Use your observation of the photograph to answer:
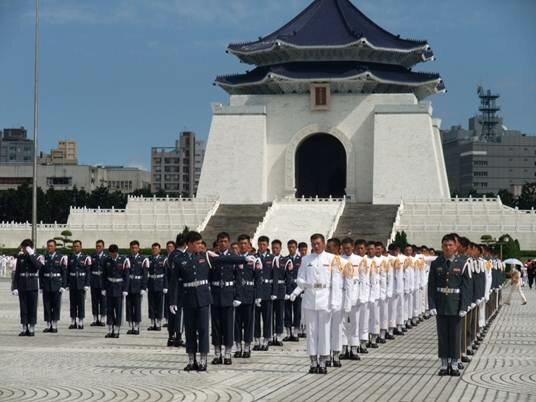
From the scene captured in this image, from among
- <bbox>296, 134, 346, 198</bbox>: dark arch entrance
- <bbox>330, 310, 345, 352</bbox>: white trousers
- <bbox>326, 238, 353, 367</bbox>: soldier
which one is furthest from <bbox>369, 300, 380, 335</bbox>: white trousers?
<bbox>296, 134, 346, 198</bbox>: dark arch entrance

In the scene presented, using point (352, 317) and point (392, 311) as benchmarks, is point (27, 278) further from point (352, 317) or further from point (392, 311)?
point (352, 317)

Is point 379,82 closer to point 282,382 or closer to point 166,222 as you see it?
point 166,222

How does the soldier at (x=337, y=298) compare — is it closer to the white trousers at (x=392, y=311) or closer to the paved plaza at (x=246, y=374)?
the paved plaza at (x=246, y=374)

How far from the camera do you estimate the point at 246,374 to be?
12.6 meters

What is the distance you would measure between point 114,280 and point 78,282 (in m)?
1.36

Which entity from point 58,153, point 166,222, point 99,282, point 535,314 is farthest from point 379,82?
point 58,153

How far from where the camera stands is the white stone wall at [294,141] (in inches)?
2341

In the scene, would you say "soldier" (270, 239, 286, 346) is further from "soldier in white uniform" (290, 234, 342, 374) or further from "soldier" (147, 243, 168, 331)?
"soldier in white uniform" (290, 234, 342, 374)

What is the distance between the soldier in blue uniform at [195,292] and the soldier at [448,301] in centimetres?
Answer: 245

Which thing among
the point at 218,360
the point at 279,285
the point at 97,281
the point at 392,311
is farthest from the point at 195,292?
the point at 97,281

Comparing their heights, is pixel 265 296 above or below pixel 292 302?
above

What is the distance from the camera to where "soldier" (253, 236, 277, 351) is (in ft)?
52.4

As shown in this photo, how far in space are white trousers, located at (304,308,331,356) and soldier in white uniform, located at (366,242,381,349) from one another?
100.0 inches

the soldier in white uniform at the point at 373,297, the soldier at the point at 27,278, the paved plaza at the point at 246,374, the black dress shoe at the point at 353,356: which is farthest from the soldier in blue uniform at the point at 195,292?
the soldier at the point at 27,278
